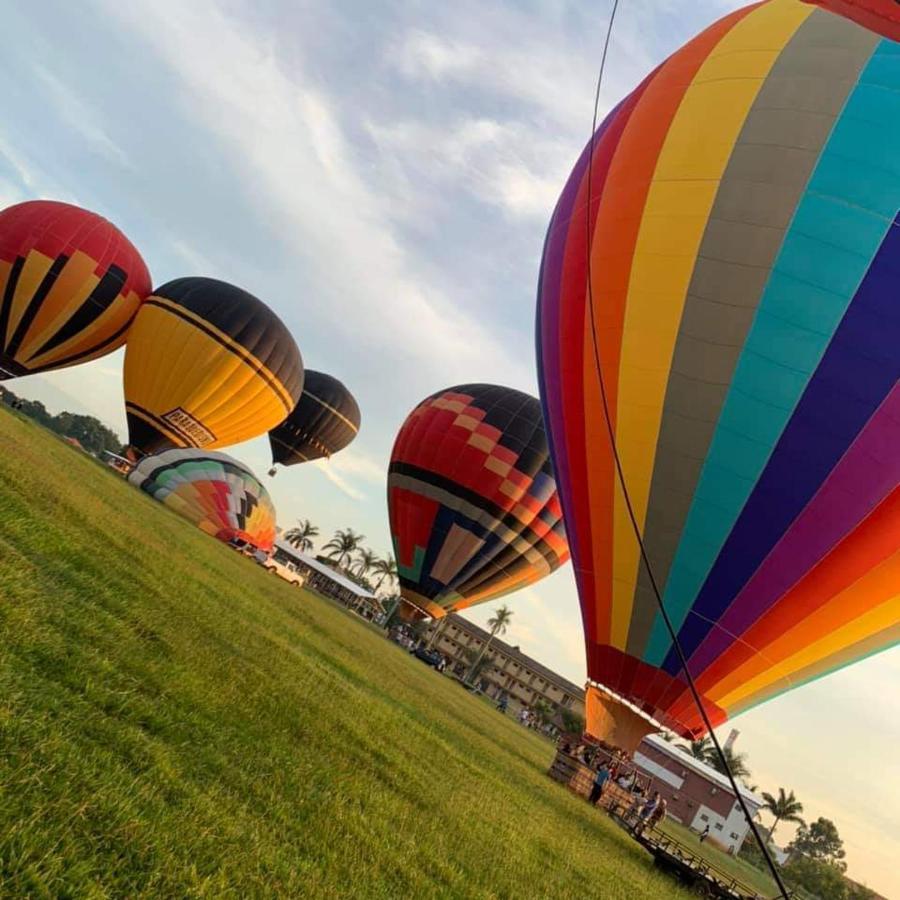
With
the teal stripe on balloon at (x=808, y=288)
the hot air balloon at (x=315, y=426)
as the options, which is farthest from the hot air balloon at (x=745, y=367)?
the hot air balloon at (x=315, y=426)

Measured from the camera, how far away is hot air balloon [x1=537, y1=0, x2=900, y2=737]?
28.1 feet

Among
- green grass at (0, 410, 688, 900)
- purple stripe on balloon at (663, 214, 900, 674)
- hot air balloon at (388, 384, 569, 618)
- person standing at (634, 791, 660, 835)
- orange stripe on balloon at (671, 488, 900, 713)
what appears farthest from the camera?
hot air balloon at (388, 384, 569, 618)

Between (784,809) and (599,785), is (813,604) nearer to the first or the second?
(599,785)

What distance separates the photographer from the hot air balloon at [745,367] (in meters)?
8.55

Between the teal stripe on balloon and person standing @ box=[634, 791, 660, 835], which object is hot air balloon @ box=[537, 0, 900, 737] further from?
person standing @ box=[634, 791, 660, 835]

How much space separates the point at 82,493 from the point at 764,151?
10.3 m

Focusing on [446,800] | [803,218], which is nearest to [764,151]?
[803,218]

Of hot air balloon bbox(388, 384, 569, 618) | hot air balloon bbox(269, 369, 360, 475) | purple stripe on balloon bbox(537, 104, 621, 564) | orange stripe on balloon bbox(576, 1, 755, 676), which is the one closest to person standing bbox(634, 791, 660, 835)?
orange stripe on balloon bbox(576, 1, 755, 676)

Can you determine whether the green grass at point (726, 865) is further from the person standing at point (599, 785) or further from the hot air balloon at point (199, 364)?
the hot air balloon at point (199, 364)

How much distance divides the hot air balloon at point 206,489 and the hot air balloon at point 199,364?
0.77 meters

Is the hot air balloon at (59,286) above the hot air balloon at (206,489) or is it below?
above

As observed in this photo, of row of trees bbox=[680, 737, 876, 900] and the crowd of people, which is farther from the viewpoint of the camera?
row of trees bbox=[680, 737, 876, 900]

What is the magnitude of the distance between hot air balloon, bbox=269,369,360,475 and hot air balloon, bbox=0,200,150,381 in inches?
499

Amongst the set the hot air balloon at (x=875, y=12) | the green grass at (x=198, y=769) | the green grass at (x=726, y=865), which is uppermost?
the hot air balloon at (x=875, y=12)
